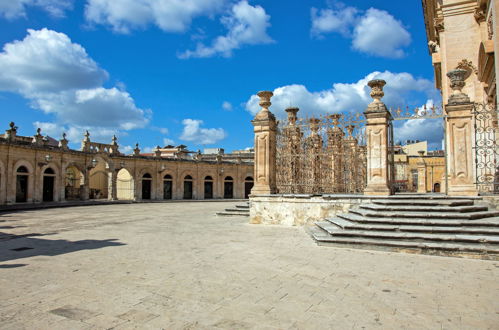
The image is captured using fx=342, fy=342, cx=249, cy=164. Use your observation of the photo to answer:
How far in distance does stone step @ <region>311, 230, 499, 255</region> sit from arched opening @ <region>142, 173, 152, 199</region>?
30401mm

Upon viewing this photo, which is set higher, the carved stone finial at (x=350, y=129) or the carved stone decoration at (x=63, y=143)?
the carved stone decoration at (x=63, y=143)

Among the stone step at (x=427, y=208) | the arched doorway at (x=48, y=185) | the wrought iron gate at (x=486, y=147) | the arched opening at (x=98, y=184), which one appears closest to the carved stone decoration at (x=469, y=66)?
the wrought iron gate at (x=486, y=147)

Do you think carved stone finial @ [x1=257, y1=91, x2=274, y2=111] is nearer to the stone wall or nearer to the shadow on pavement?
the stone wall

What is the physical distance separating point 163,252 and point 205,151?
2247 inches

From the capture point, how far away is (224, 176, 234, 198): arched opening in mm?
42438

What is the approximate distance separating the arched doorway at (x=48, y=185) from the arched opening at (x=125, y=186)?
7.62m

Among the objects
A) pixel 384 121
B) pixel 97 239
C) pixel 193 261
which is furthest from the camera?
pixel 384 121

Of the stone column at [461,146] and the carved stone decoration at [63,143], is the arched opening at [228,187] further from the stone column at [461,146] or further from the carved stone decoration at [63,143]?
the stone column at [461,146]

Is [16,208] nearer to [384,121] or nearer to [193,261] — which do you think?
[193,261]

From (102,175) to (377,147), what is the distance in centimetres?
3695

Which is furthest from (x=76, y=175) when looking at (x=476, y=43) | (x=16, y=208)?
(x=476, y=43)

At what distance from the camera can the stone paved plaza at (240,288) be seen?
12.3 feet

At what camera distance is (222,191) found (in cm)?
4175

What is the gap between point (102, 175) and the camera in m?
40.9
